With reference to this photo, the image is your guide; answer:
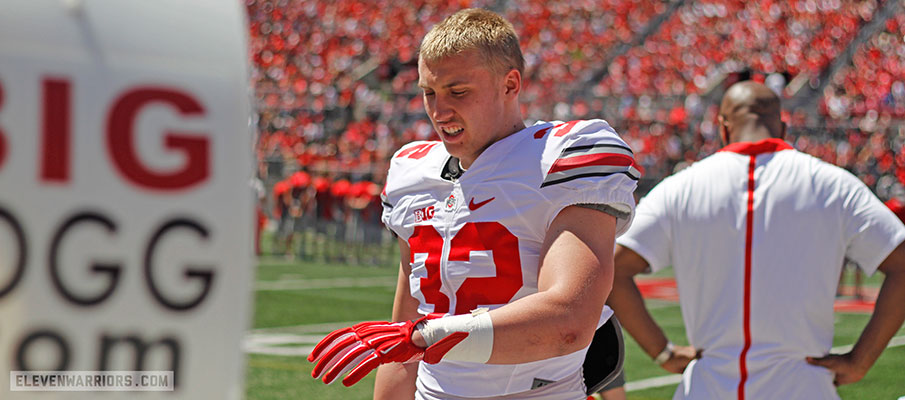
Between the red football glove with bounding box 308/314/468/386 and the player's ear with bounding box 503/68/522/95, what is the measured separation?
616mm

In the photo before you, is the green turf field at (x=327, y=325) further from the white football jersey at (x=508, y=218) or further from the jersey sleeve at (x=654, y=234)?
the white football jersey at (x=508, y=218)

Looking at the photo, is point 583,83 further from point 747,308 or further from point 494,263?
point 494,263

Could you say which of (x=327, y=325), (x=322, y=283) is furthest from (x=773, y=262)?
(x=322, y=283)

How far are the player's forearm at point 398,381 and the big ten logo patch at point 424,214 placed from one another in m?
0.39

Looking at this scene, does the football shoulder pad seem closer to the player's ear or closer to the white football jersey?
the white football jersey

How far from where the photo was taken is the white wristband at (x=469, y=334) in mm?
2076

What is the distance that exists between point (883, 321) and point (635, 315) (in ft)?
2.42

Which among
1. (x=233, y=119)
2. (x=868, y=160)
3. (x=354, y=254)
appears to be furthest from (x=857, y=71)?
(x=233, y=119)

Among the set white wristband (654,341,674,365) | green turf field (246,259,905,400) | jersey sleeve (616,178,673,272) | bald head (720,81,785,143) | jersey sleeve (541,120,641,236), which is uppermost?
bald head (720,81,785,143)

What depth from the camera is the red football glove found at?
2061mm

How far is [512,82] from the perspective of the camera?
96.2 inches

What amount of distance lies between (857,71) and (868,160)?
241 inches

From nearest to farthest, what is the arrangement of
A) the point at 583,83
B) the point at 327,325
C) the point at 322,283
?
the point at 327,325
the point at 322,283
the point at 583,83

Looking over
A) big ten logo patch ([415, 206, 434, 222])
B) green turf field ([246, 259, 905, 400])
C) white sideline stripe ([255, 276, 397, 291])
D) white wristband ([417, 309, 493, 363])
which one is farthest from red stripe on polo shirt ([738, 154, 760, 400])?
white sideline stripe ([255, 276, 397, 291])
